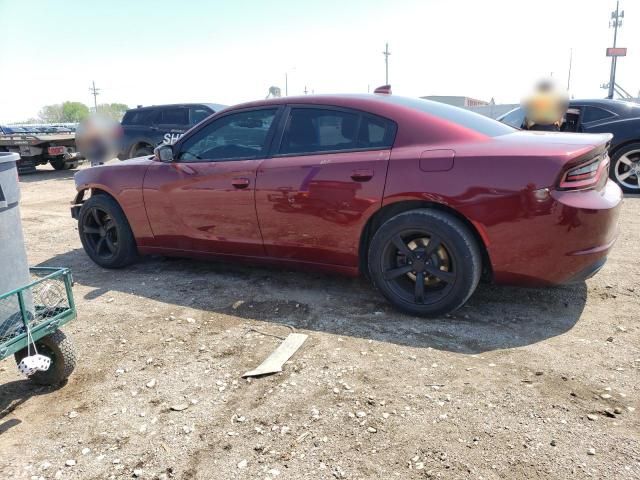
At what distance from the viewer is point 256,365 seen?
3.02m

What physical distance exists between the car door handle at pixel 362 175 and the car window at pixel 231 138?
89 centimetres

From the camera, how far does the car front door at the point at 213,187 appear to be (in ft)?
13.4

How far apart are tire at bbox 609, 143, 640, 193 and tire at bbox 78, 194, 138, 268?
23.5ft

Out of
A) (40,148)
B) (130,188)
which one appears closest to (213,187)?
(130,188)

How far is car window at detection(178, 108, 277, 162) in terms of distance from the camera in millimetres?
4109

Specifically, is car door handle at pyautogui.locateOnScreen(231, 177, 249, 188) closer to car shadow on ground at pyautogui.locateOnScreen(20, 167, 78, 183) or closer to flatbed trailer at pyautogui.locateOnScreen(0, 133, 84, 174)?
car shadow on ground at pyautogui.locateOnScreen(20, 167, 78, 183)

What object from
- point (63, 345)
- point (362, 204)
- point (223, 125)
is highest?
point (223, 125)

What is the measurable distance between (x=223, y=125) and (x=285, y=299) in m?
1.57

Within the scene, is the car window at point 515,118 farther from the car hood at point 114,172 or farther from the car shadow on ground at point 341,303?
the car hood at point 114,172

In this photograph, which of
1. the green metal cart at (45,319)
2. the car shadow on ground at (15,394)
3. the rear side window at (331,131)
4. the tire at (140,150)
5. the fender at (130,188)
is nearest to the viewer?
the green metal cart at (45,319)

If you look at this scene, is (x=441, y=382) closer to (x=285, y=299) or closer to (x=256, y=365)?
(x=256, y=365)

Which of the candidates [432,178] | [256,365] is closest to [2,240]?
[256,365]

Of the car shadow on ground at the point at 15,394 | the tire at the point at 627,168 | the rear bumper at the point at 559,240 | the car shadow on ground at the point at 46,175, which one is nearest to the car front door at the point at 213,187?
the car shadow on ground at the point at 15,394

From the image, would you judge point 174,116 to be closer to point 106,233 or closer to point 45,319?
point 106,233
